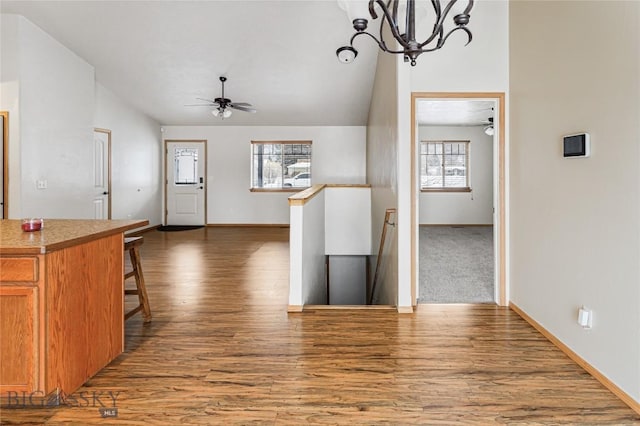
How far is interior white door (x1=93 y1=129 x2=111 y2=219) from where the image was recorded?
677cm

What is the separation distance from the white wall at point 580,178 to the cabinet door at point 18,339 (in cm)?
298

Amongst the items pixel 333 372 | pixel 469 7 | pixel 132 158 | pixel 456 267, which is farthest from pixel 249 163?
pixel 469 7

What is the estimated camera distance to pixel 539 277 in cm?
300

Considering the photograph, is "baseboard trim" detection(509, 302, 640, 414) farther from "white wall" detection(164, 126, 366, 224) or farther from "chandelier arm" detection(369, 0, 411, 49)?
"white wall" detection(164, 126, 366, 224)

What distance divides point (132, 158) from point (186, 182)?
65.7 inches

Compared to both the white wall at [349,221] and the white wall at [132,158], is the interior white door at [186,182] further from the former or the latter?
the white wall at [349,221]

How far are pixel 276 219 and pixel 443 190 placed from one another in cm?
415

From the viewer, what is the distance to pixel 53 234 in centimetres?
215

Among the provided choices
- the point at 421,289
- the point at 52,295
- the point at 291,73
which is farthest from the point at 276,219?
the point at 52,295

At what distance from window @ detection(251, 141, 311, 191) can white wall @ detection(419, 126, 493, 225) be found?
2913 millimetres

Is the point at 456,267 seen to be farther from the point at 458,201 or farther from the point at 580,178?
the point at 458,201

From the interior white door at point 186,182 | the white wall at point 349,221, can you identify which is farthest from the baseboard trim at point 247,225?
the white wall at point 349,221

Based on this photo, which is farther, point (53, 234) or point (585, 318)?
point (585, 318)

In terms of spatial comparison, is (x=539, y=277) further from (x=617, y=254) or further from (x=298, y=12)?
(x=298, y=12)
